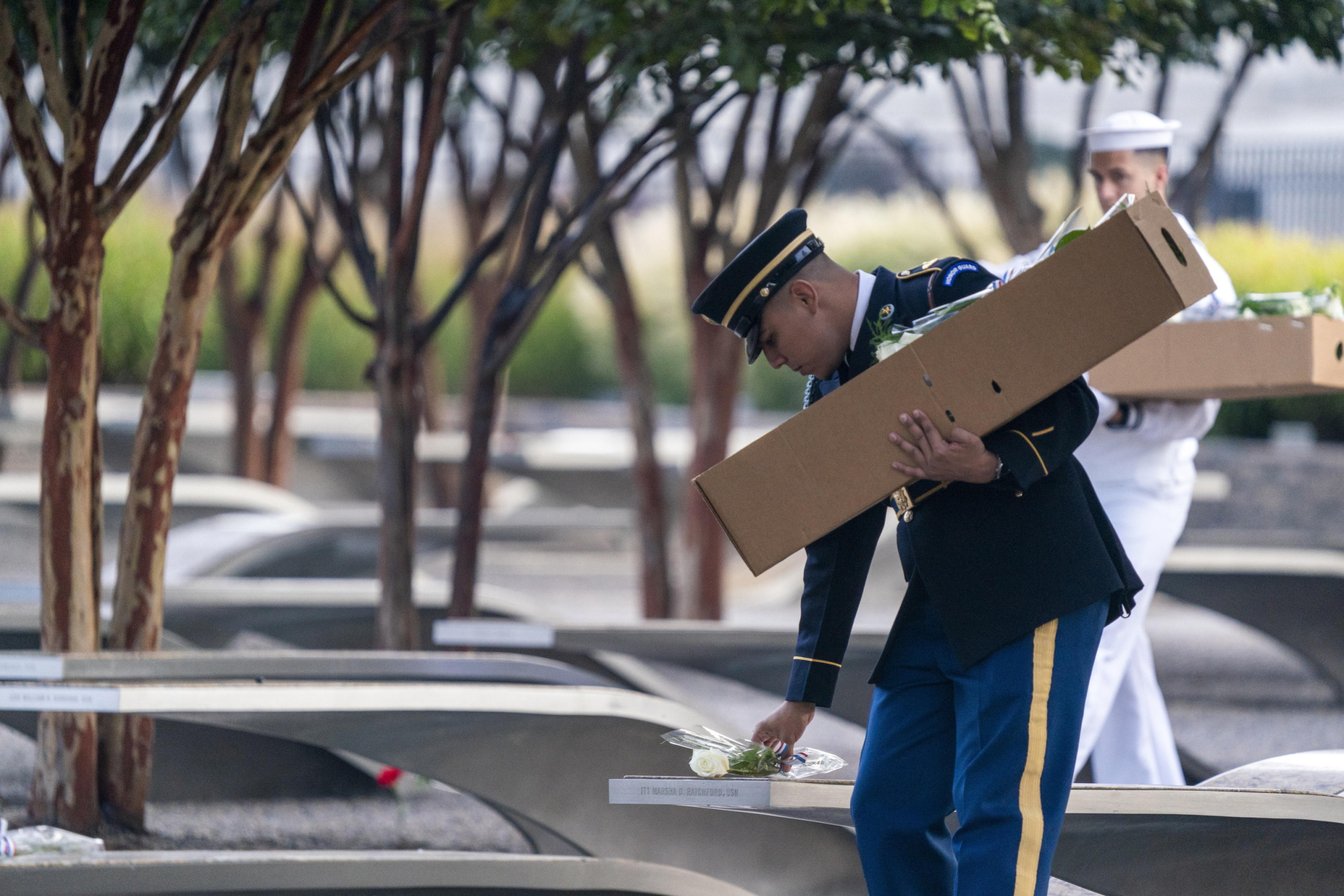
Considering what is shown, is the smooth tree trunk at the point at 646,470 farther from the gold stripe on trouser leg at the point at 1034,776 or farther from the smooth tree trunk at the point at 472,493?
the gold stripe on trouser leg at the point at 1034,776

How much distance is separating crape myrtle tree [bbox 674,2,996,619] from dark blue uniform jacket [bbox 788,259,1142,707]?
1.50 meters

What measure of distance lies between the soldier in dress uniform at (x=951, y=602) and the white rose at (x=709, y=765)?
0.15 m

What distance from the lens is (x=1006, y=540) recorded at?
265 cm

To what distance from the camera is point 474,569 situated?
585cm

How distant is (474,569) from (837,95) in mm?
2664

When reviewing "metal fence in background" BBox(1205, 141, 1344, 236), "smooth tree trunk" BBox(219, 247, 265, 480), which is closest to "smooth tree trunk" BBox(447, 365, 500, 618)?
"smooth tree trunk" BBox(219, 247, 265, 480)

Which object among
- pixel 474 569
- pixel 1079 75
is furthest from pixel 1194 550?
pixel 474 569

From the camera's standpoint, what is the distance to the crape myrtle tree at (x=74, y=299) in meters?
4.30

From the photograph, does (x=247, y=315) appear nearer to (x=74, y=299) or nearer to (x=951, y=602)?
(x=74, y=299)

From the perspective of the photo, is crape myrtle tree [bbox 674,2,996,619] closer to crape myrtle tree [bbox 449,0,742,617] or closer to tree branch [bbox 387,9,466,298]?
crape myrtle tree [bbox 449,0,742,617]

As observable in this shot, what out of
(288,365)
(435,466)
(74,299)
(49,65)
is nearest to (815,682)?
(74,299)

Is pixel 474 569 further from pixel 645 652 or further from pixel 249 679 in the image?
pixel 249 679

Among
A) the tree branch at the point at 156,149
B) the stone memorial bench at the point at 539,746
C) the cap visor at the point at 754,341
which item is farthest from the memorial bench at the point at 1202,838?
the tree branch at the point at 156,149

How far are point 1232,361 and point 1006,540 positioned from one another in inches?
Answer: 71.2
